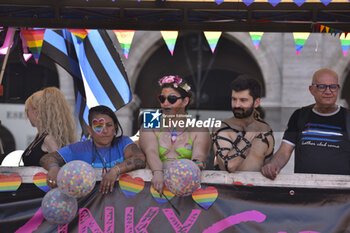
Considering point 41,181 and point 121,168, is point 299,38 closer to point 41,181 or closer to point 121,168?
point 121,168

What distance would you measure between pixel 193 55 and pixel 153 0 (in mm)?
6544

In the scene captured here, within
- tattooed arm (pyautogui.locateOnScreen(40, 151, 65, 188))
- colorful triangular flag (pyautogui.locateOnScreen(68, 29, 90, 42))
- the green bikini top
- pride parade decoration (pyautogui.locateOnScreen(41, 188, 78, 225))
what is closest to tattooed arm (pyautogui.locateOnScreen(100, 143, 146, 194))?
the green bikini top

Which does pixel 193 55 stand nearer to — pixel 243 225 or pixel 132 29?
pixel 132 29

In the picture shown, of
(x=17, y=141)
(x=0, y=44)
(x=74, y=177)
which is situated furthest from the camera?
(x=17, y=141)

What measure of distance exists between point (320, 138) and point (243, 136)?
63 centimetres

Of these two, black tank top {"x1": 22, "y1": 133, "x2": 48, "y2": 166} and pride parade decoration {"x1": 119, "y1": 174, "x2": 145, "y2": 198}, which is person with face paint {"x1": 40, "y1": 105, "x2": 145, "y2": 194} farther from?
black tank top {"x1": 22, "y1": 133, "x2": 48, "y2": 166}

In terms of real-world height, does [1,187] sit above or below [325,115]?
below

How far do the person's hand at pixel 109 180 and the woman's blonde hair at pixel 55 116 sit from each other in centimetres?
86

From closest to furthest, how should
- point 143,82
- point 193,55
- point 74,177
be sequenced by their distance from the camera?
point 74,177 → point 143,82 → point 193,55

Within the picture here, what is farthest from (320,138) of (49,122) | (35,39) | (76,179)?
(35,39)

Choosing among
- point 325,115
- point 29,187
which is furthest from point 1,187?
point 325,115

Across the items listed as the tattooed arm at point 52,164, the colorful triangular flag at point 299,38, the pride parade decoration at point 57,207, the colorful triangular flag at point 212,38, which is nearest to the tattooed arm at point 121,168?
the pride parade decoration at point 57,207

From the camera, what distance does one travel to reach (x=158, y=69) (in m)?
12.1

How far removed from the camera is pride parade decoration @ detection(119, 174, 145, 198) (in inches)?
184
